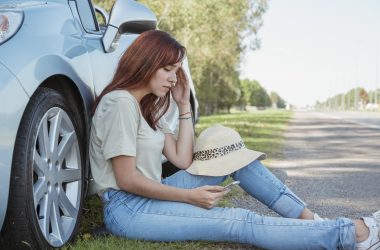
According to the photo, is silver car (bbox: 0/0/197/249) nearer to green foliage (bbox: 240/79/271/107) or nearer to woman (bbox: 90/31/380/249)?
woman (bbox: 90/31/380/249)

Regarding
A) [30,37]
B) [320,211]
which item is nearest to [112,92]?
[30,37]

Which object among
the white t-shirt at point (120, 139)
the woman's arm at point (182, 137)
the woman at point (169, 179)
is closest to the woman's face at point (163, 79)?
the woman at point (169, 179)

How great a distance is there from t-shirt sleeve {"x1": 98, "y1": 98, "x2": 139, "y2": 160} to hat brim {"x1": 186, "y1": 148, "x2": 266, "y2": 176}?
445 millimetres

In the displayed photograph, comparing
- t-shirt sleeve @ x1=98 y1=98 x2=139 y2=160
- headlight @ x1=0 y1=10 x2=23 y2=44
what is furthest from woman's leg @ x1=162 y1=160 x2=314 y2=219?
headlight @ x1=0 y1=10 x2=23 y2=44

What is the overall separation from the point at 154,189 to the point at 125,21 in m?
1.30

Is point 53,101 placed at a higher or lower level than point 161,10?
lower

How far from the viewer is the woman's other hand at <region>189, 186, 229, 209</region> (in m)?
2.86

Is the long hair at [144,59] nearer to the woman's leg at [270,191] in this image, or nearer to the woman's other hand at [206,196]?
the woman's other hand at [206,196]

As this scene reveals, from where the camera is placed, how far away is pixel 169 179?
326cm

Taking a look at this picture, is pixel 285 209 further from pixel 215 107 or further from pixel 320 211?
pixel 215 107

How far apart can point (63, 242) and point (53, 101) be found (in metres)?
Answer: 0.69

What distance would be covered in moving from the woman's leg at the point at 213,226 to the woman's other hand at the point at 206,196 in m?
0.03

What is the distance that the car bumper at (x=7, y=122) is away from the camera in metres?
2.29

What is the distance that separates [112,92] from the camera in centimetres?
301
